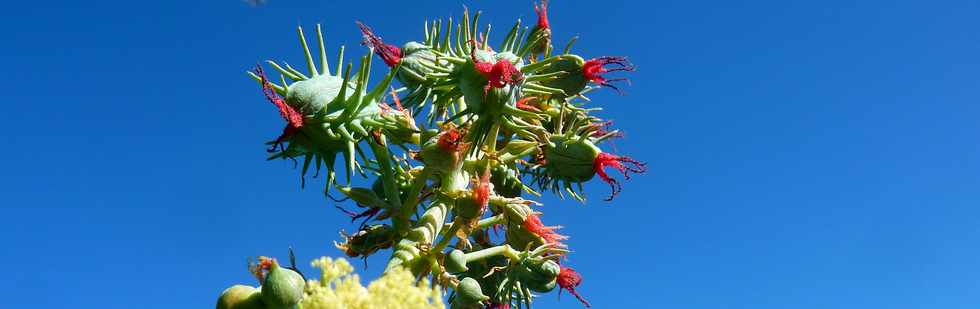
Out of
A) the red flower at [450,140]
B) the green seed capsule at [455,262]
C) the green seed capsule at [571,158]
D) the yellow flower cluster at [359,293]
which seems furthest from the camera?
the green seed capsule at [571,158]

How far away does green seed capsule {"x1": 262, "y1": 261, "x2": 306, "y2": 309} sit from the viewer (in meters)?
3.93

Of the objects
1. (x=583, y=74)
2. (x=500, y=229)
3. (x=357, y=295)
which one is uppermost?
(x=583, y=74)

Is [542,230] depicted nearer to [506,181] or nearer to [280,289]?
[506,181]

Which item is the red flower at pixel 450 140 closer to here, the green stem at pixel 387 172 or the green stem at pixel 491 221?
the green stem at pixel 387 172

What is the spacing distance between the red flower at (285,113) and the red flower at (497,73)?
1099 millimetres

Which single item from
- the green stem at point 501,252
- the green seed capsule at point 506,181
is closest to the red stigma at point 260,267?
the green stem at point 501,252

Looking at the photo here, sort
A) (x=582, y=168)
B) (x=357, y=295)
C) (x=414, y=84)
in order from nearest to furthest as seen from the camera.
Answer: (x=357, y=295) < (x=414, y=84) < (x=582, y=168)

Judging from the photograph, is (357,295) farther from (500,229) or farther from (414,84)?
(500,229)

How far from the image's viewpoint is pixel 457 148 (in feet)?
17.2

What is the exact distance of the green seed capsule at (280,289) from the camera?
12.9 feet

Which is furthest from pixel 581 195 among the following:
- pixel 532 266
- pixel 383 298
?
pixel 383 298

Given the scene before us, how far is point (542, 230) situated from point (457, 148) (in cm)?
93

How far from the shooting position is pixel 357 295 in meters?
3.09

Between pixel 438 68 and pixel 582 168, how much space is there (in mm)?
1428
